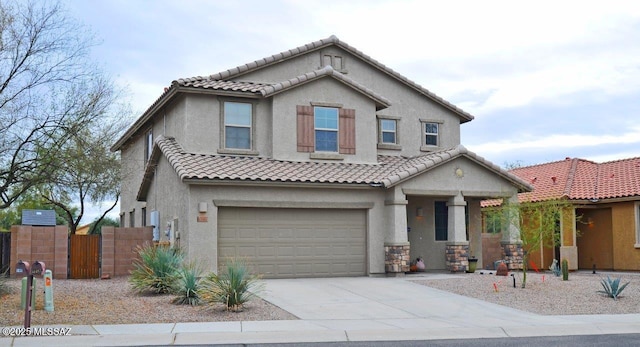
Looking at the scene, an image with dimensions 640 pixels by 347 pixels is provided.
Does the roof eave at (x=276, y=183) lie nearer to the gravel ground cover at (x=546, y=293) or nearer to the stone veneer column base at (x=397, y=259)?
the stone veneer column base at (x=397, y=259)

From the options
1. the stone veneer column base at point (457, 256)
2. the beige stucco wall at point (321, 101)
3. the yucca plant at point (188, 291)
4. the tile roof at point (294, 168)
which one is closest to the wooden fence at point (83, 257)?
the tile roof at point (294, 168)

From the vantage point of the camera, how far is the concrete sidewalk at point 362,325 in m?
11.8

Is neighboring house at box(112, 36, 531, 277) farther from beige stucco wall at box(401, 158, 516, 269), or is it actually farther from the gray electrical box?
the gray electrical box

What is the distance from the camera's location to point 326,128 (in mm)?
23500

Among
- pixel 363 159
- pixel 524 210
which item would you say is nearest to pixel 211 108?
pixel 363 159

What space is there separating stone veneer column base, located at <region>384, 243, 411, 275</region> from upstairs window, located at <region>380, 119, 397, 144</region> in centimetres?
544

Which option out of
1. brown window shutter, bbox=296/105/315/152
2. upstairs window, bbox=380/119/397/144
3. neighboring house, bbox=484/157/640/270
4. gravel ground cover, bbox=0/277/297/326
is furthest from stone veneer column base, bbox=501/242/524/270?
gravel ground cover, bbox=0/277/297/326

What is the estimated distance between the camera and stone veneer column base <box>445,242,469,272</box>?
75.3 ft

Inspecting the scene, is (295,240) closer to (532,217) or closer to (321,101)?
(321,101)

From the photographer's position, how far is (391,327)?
1317cm

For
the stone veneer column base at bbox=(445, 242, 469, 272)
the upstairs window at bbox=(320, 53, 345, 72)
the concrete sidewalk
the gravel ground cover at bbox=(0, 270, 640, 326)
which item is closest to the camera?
the concrete sidewalk

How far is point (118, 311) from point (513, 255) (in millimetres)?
Answer: 14305

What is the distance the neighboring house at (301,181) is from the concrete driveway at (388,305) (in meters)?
1.81

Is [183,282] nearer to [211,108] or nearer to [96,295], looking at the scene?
[96,295]
